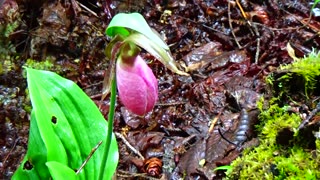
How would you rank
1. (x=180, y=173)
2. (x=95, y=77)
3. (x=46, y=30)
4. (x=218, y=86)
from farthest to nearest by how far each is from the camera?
(x=46, y=30) → (x=95, y=77) → (x=218, y=86) → (x=180, y=173)

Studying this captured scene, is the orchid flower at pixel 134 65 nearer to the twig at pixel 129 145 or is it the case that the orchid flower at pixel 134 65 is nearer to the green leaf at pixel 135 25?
the green leaf at pixel 135 25

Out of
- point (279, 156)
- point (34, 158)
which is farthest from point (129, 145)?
point (279, 156)

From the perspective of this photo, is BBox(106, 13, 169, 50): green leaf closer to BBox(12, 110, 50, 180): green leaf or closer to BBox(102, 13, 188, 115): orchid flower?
BBox(102, 13, 188, 115): orchid flower

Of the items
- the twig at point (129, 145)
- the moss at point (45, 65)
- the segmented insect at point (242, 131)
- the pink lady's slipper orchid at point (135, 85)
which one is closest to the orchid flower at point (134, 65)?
the pink lady's slipper orchid at point (135, 85)

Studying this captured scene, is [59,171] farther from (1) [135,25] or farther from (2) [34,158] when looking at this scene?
(1) [135,25]

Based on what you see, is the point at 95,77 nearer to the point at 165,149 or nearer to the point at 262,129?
the point at 165,149

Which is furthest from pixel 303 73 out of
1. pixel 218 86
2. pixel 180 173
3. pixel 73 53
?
pixel 73 53

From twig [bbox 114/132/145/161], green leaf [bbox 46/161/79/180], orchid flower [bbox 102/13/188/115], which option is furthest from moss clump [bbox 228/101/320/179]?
twig [bbox 114/132/145/161]
